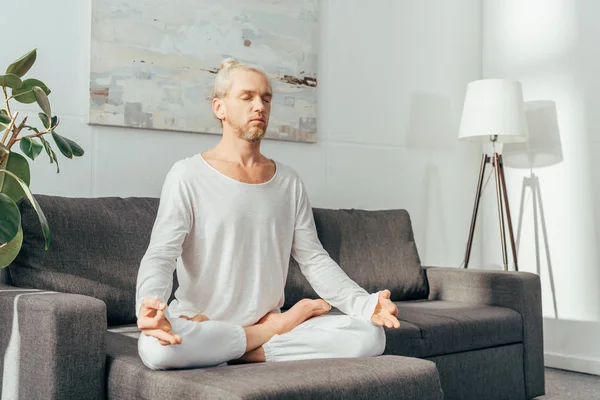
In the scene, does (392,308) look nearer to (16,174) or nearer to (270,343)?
(270,343)

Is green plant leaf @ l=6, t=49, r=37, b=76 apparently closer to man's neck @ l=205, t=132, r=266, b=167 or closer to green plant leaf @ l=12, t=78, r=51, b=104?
green plant leaf @ l=12, t=78, r=51, b=104

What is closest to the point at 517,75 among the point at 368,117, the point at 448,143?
the point at 448,143

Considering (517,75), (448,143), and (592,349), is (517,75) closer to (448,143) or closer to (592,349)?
(448,143)

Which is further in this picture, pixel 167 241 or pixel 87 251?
pixel 87 251

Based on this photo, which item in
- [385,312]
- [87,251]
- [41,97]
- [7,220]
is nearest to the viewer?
[7,220]

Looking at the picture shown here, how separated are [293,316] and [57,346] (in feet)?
2.43

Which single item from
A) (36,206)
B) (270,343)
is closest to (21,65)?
(36,206)

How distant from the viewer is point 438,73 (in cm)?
479

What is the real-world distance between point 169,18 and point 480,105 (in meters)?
1.80

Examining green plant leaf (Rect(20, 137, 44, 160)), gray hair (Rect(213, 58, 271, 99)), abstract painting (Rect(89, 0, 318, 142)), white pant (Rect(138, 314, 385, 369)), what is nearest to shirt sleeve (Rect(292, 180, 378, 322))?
white pant (Rect(138, 314, 385, 369))

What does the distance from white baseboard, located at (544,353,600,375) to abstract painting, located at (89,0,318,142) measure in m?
1.96

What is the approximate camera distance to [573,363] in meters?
4.37

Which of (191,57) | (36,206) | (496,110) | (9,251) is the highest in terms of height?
(191,57)

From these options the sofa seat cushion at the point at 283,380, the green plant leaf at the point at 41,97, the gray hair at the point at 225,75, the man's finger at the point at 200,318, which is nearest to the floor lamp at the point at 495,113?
the gray hair at the point at 225,75
